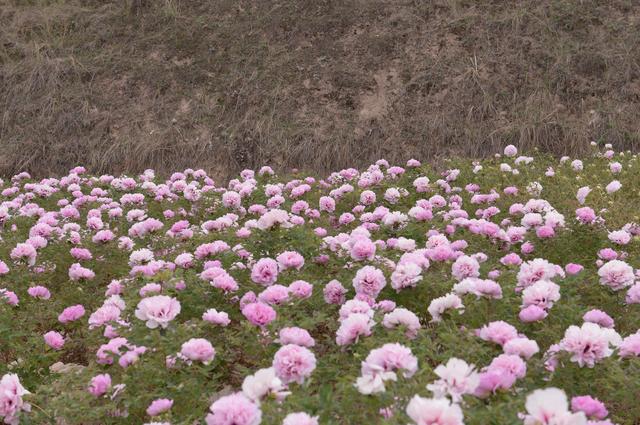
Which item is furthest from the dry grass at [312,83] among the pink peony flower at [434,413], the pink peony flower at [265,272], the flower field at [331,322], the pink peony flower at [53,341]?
the pink peony flower at [434,413]

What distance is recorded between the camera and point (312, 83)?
448 inches

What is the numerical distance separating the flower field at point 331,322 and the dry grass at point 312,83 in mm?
4477

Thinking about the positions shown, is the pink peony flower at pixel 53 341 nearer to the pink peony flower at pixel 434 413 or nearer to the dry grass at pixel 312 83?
the pink peony flower at pixel 434 413

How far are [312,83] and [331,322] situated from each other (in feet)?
30.1

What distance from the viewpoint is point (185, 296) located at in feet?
10.4

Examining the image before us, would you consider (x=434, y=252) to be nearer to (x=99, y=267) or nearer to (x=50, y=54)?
(x=99, y=267)

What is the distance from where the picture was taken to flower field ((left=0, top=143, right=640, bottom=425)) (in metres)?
1.88

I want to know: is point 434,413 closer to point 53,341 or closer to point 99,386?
point 99,386

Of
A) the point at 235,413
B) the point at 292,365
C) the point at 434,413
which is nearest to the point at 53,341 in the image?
the point at 292,365

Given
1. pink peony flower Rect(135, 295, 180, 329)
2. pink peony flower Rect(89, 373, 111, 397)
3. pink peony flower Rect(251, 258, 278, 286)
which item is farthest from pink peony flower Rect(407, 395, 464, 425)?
pink peony flower Rect(251, 258, 278, 286)

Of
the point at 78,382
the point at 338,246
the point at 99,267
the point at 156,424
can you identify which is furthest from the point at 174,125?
the point at 156,424

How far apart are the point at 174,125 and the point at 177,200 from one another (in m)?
4.69

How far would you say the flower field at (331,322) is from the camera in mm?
1876

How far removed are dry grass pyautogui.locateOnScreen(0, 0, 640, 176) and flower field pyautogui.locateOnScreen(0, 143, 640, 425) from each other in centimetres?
448
